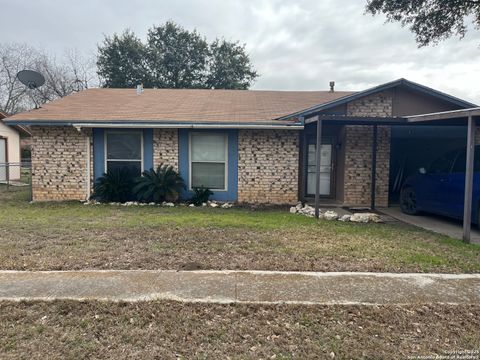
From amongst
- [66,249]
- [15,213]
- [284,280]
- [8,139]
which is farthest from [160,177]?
[8,139]

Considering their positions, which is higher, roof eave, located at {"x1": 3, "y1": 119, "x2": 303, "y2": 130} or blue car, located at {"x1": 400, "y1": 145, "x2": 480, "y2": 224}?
roof eave, located at {"x1": 3, "y1": 119, "x2": 303, "y2": 130}

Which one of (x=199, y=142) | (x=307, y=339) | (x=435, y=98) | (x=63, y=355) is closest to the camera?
(x=63, y=355)

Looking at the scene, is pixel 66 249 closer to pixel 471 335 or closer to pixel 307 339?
pixel 307 339

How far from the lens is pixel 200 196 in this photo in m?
9.73

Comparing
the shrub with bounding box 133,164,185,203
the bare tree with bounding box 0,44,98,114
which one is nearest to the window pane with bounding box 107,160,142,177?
the shrub with bounding box 133,164,185,203

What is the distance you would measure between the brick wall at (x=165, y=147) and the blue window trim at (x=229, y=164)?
0.15 metres

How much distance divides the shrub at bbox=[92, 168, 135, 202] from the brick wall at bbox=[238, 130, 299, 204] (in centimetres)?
327

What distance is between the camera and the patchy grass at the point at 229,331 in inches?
102

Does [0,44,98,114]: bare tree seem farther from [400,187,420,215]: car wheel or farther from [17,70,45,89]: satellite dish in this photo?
[400,187,420,215]: car wheel

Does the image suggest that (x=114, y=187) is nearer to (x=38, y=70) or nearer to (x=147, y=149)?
(x=147, y=149)

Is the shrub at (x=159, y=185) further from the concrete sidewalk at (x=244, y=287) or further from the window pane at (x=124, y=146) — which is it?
the concrete sidewalk at (x=244, y=287)

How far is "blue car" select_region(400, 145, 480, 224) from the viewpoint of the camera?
22.0 ft

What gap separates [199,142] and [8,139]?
13.7 meters

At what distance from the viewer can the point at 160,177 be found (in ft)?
31.4
